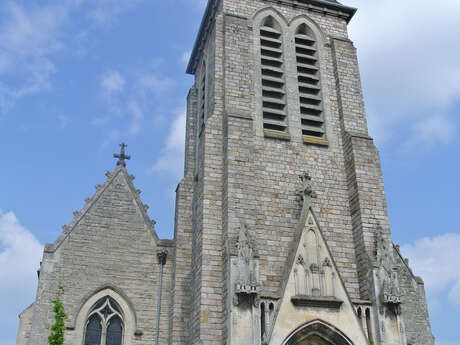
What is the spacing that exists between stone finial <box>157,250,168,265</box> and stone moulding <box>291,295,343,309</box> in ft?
15.3

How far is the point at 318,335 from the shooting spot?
12656mm

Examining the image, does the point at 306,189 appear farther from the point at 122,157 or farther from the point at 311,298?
the point at 122,157

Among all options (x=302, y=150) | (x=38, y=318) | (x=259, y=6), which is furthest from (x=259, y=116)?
(x=38, y=318)

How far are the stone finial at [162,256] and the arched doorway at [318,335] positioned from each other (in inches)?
197

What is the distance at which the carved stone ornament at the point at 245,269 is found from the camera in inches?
477

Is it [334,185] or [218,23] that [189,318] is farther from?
[218,23]

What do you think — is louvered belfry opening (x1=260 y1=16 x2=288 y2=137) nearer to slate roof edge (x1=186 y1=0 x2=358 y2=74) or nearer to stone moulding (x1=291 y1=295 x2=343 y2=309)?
slate roof edge (x1=186 y1=0 x2=358 y2=74)

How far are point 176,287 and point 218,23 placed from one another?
26.5ft

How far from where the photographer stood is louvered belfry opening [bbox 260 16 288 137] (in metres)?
16.1

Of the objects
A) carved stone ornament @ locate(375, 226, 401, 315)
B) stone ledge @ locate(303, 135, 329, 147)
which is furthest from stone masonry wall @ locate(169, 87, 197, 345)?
carved stone ornament @ locate(375, 226, 401, 315)

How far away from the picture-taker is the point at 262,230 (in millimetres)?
14172

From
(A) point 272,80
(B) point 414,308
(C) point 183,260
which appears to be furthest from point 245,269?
(B) point 414,308

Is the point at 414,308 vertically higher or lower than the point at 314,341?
higher

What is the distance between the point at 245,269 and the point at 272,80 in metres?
6.58
